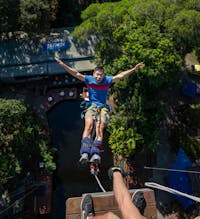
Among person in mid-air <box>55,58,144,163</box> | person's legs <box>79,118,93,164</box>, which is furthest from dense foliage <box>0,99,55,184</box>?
person's legs <box>79,118,93,164</box>

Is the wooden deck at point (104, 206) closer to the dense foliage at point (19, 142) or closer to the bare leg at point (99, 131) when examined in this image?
the bare leg at point (99, 131)

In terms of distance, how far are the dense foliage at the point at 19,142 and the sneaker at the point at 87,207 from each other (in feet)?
16.7

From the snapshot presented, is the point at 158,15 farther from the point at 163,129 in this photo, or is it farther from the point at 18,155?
the point at 18,155

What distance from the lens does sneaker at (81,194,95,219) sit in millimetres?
7141

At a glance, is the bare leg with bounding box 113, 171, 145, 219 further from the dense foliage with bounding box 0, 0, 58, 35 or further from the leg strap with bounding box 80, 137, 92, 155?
the dense foliage with bounding box 0, 0, 58, 35

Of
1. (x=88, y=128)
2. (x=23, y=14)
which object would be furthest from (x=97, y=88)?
(x=23, y=14)

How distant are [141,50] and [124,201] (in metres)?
6.71

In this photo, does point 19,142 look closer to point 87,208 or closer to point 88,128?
point 88,128

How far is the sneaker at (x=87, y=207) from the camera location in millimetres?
7141

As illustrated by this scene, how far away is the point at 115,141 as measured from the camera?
487 inches

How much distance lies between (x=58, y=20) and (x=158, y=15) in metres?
6.71

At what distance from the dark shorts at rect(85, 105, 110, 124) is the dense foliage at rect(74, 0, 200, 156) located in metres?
3.24

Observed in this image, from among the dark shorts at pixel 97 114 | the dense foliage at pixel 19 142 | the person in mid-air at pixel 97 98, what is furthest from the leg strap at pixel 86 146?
the dense foliage at pixel 19 142

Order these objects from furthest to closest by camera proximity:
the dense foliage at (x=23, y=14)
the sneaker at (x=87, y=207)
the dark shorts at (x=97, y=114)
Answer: the dense foliage at (x=23, y=14) → the dark shorts at (x=97, y=114) → the sneaker at (x=87, y=207)
